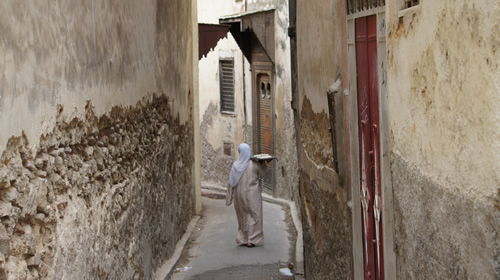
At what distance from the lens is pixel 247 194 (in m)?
10.1

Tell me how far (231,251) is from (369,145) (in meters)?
5.05

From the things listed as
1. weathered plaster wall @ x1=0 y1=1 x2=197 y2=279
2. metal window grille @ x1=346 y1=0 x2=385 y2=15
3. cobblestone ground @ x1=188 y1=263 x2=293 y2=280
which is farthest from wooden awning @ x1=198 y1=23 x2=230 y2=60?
metal window grille @ x1=346 y1=0 x2=385 y2=15

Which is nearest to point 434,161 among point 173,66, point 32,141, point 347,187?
point 32,141

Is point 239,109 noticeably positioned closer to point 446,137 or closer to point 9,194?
point 9,194

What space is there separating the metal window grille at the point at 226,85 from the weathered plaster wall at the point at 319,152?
8.39 meters

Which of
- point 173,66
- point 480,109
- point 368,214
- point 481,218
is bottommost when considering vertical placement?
→ point 368,214

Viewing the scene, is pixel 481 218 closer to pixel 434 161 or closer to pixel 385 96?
pixel 434 161

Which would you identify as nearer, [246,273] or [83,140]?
[83,140]

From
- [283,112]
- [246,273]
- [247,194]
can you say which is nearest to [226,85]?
[283,112]

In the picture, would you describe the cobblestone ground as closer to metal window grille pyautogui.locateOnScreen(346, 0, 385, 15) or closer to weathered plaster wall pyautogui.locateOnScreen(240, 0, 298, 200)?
metal window grille pyautogui.locateOnScreen(346, 0, 385, 15)

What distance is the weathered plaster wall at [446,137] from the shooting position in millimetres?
2230

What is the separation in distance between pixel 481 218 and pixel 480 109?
32 centimetres

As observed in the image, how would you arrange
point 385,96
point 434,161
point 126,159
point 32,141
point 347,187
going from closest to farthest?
point 434,161 < point 32,141 < point 385,96 < point 347,187 < point 126,159

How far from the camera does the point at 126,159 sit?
6.43m
